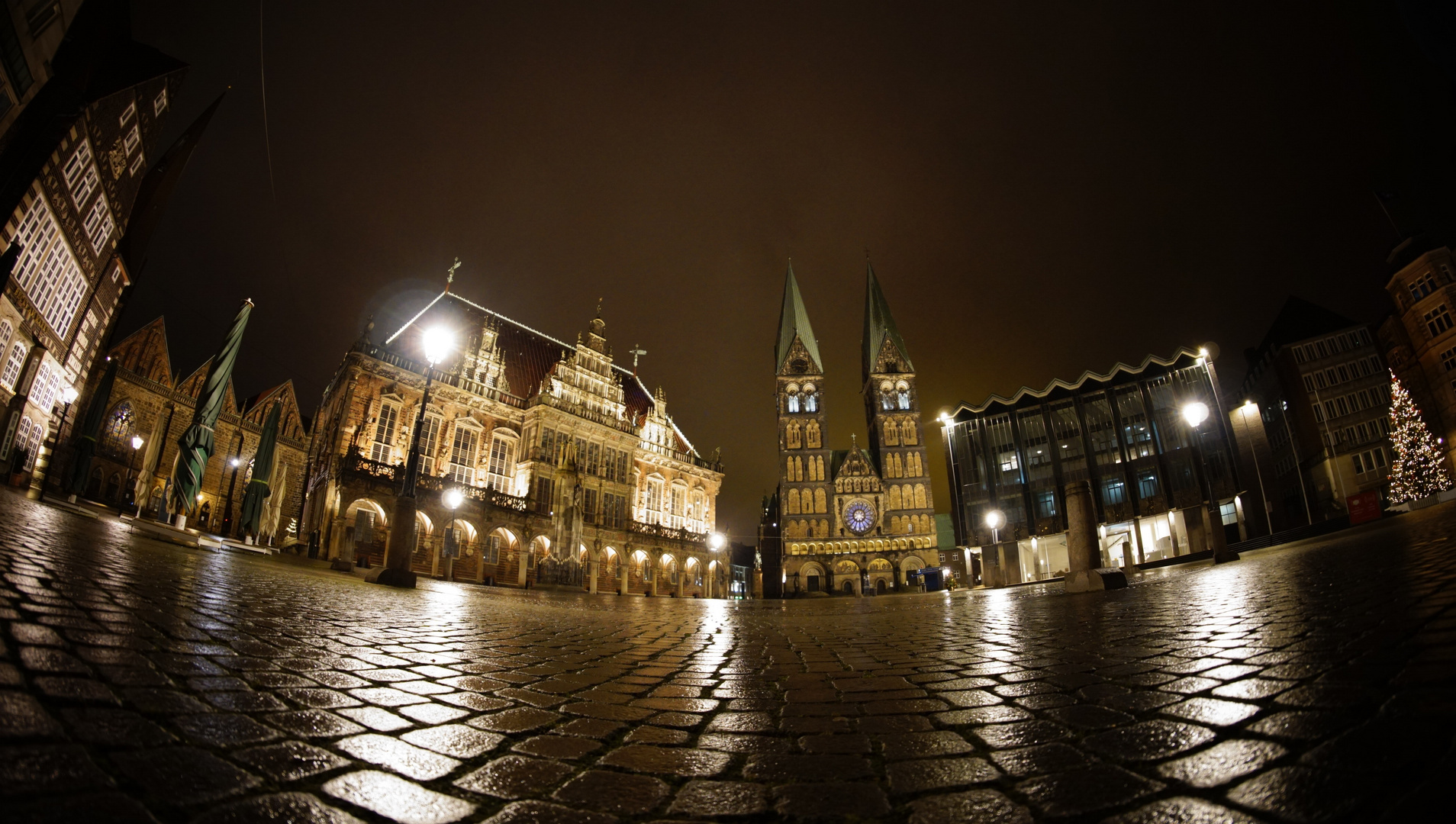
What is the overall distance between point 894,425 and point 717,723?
63.4 m

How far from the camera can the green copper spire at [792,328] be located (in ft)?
228

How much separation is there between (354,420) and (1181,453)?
5358 centimetres

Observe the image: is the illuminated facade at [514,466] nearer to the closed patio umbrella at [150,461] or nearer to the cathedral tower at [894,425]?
the closed patio umbrella at [150,461]

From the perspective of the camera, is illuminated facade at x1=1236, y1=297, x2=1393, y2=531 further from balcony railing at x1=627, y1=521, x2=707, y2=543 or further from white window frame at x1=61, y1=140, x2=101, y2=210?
white window frame at x1=61, y1=140, x2=101, y2=210

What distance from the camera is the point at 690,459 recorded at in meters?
47.0

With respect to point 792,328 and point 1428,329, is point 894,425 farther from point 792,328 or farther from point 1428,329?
point 1428,329

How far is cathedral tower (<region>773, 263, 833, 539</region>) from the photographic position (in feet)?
195

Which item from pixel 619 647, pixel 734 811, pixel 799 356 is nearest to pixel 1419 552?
pixel 619 647

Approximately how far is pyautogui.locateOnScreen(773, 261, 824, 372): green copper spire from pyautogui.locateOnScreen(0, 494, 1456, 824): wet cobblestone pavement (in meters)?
65.3

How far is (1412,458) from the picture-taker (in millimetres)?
27188

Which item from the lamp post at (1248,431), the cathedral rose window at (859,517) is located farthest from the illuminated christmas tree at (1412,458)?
the cathedral rose window at (859,517)

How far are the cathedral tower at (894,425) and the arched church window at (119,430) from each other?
2271 inches

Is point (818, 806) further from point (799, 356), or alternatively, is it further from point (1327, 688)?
point (799, 356)

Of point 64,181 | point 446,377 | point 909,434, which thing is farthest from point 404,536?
point 909,434
